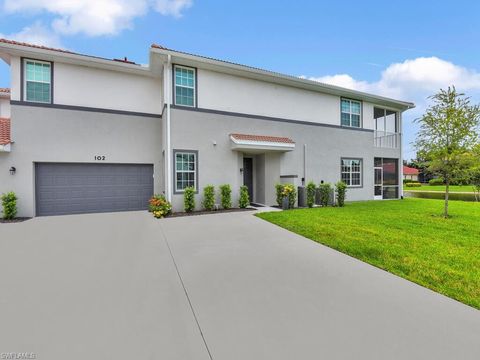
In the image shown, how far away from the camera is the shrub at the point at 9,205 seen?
8.75m

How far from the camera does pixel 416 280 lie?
143 inches

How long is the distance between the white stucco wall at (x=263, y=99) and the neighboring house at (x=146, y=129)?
0.05 metres

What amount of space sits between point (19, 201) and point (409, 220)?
14696 mm

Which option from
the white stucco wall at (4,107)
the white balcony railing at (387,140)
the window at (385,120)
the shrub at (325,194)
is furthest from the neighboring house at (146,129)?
the window at (385,120)

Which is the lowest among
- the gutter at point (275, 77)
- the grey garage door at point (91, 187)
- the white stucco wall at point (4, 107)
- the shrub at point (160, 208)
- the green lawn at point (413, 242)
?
the green lawn at point (413, 242)

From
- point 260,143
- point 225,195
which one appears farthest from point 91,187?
point 260,143

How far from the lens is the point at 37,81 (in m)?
9.49

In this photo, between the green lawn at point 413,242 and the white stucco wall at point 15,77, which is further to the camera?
the white stucco wall at point 15,77

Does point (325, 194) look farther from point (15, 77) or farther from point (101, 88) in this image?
point (15, 77)

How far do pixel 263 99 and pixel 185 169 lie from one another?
5405 mm

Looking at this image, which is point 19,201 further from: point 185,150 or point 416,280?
point 416,280

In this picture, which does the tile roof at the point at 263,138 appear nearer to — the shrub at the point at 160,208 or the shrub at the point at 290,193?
the shrub at the point at 290,193

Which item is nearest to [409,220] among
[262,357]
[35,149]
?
[262,357]

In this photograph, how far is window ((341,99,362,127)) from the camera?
1432cm
